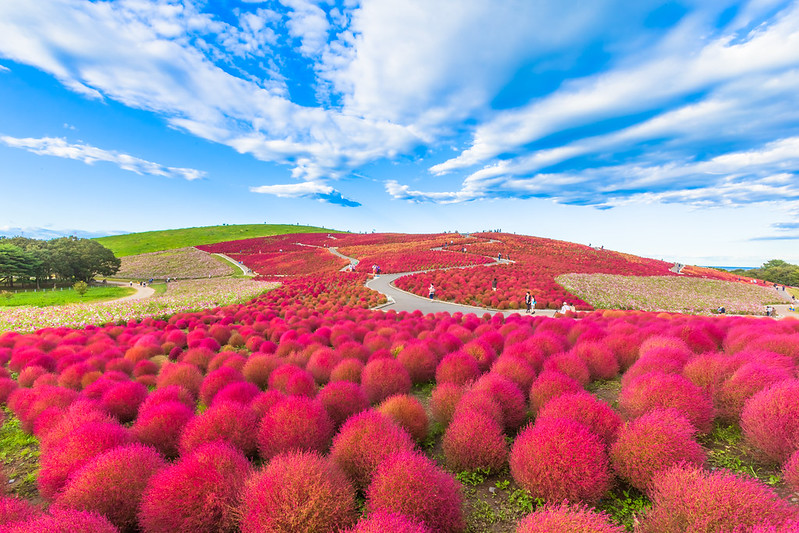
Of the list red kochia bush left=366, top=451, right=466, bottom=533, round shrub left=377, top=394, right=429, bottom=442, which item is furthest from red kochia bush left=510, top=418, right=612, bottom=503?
round shrub left=377, top=394, right=429, bottom=442

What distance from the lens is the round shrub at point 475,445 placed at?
3955 mm

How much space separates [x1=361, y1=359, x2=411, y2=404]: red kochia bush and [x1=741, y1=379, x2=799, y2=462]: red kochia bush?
4852mm

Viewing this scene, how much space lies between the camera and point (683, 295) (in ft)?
94.2

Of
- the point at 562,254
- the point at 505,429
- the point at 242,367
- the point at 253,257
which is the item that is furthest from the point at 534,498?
the point at 253,257

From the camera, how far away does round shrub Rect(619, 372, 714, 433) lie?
422 centimetres

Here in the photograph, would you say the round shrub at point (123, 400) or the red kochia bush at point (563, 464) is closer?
the red kochia bush at point (563, 464)

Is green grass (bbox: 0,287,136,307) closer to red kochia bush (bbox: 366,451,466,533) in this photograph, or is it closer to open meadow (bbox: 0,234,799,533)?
open meadow (bbox: 0,234,799,533)

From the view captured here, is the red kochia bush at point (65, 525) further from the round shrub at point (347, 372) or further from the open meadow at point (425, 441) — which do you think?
the round shrub at point (347, 372)

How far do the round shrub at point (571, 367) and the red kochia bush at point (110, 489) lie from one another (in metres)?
6.19

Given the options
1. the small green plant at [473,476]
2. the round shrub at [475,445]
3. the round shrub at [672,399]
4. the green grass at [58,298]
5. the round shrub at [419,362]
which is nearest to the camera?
the small green plant at [473,476]

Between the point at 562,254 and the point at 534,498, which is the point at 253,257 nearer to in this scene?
the point at 562,254

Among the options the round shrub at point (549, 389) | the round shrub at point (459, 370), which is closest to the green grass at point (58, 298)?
the round shrub at point (459, 370)

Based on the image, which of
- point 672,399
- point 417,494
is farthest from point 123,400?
point 672,399

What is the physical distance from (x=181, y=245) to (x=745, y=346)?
9633 cm
